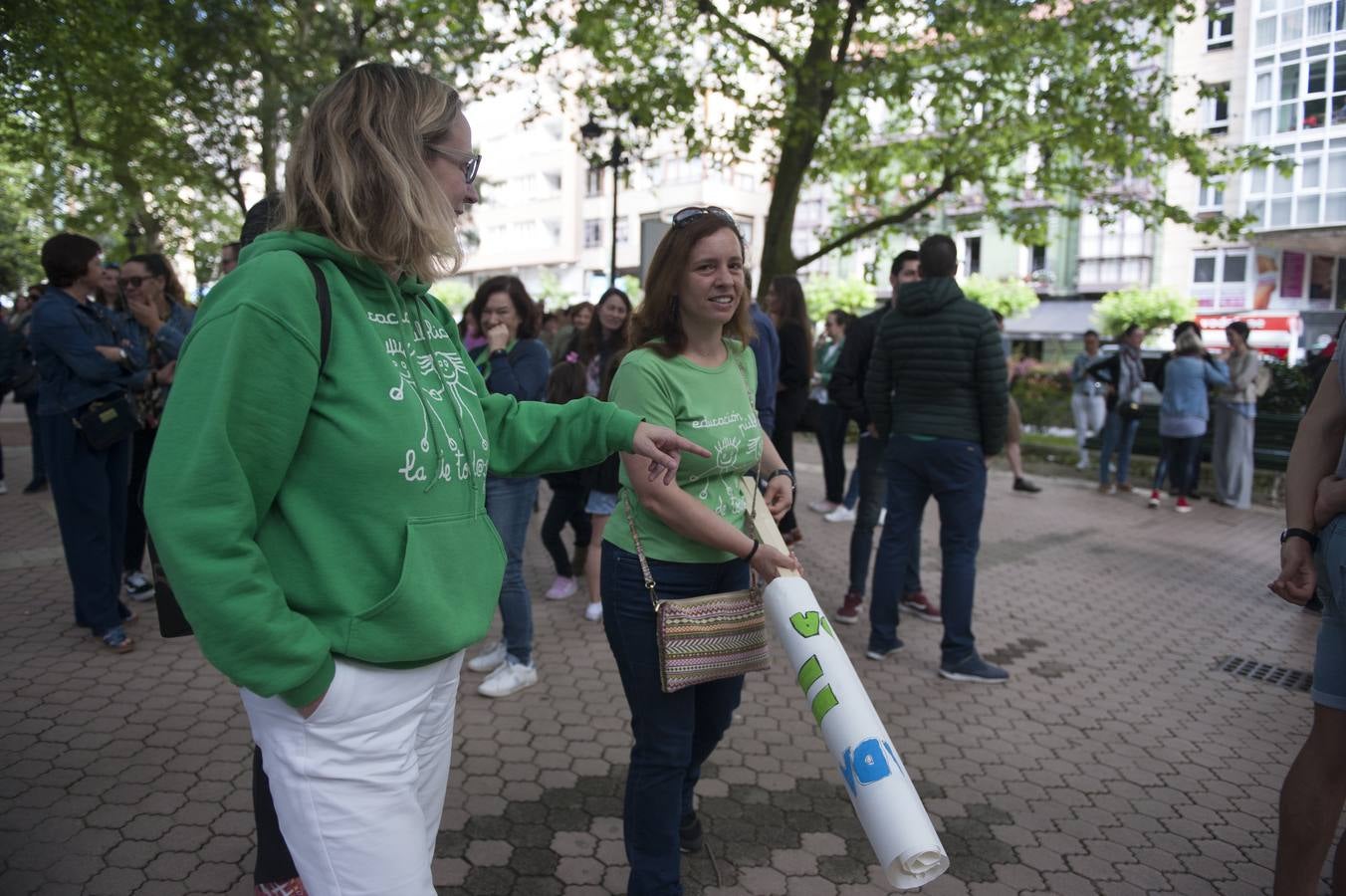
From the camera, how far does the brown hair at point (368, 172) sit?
1.57 metres

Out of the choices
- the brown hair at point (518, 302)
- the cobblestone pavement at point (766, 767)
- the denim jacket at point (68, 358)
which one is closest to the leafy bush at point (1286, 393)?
the cobblestone pavement at point (766, 767)

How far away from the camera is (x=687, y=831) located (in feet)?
10.1

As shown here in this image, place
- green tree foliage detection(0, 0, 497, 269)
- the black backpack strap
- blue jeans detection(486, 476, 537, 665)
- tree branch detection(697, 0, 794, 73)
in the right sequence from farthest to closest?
tree branch detection(697, 0, 794, 73)
green tree foliage detection(0, 0, 497, 269)
blue jeans detection(486, 476, 537, 665)
the black backpack strap

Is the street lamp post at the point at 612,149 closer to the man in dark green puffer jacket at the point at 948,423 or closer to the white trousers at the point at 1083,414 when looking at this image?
the white trousers at the point at 1083,414

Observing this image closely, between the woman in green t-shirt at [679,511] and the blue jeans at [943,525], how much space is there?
2175mm

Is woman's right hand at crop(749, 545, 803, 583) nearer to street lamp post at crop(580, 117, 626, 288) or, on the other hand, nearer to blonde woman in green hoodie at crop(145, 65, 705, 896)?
blonde woman in green hoodie at crop(145, 65, 705, 896)

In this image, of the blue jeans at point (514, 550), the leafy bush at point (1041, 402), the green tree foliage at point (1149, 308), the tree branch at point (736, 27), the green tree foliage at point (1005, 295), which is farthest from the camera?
the green tree foliage at point (1005, 295)

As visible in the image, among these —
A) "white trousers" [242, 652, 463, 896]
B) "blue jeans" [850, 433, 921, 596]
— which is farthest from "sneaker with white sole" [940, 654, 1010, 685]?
"white trousers" [242, 652, 463, 896]

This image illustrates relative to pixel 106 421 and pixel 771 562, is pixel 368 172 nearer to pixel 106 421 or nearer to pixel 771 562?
pixel 771 562

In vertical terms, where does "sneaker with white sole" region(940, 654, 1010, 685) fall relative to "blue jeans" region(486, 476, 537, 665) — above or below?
below

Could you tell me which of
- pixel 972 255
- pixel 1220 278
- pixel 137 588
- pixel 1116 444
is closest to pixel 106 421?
pixel 137 588

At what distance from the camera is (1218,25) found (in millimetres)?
11648

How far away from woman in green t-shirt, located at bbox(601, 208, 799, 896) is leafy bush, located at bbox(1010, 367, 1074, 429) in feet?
46.7

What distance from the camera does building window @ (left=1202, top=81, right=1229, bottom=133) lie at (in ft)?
40.8
